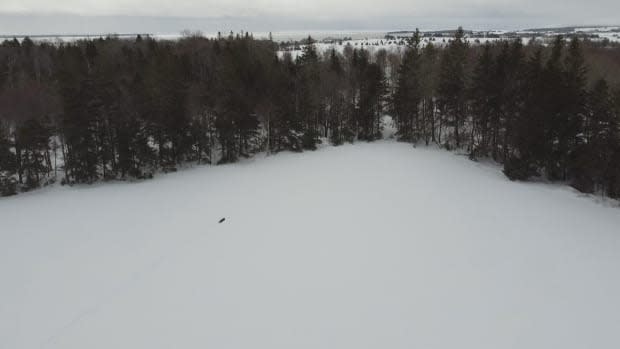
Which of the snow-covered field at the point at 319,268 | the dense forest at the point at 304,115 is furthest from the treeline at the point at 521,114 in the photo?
the snow-covered field at the point at 319,268

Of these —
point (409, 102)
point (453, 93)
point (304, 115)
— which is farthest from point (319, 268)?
point (409, 102)

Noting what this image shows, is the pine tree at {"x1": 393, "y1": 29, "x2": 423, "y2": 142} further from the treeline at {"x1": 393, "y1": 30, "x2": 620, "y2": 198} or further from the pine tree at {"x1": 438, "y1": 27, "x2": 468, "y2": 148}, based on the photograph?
the pine tree at {"x1": 438, "y1": 27, "x2": 468, "y2": 148}

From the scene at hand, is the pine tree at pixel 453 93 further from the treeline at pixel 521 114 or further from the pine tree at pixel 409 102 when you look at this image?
the pine tree at pixel 409 102

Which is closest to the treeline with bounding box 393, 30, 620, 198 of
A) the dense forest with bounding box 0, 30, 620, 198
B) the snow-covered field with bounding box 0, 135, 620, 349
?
the dense forest with bounding box 0, 30, 620, 198

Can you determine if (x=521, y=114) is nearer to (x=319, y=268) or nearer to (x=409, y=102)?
(x=409, y=102)

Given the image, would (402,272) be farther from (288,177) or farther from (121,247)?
(288,177)

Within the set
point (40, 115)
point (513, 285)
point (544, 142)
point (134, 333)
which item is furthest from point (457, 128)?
point (40, 115)
